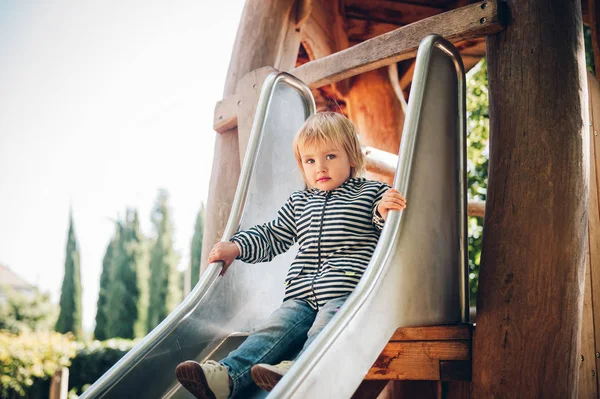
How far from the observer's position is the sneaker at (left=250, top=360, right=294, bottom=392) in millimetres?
1620

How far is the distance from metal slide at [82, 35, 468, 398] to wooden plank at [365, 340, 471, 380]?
0.30ft

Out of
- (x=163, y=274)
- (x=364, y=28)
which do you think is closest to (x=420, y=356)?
(x=364, y=28)

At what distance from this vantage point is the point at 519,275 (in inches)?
81.4

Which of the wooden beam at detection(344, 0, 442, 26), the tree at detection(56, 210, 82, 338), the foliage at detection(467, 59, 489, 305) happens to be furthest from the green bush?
the wooden beam at detection(344, 0, 442, 26)

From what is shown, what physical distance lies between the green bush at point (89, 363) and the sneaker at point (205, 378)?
11100 millimetres

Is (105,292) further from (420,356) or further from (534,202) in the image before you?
(534,202)

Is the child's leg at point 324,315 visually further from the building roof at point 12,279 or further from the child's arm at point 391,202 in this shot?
the building roof at point 12,279

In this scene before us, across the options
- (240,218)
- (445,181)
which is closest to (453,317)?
(445,181)

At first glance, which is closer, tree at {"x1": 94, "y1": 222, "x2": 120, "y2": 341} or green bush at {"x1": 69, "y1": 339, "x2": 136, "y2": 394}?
green bush at {"x1": 69, "y1": 339, "x2": 136, "y2": 394}

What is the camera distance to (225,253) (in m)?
2.19

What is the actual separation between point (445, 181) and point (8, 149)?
25840 mm

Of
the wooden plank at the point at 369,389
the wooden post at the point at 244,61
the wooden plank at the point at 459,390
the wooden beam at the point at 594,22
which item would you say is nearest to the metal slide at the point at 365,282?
the wooden plank at the point at 369,389

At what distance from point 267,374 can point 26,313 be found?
79.4ft

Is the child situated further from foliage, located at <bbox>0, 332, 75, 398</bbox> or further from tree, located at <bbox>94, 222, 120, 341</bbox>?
tree, located at <bbox>94, 222, 120, 341</bbox>
